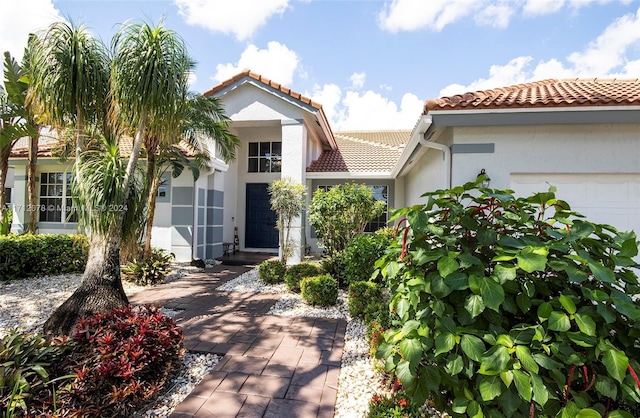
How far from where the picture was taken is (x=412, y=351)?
1.88m

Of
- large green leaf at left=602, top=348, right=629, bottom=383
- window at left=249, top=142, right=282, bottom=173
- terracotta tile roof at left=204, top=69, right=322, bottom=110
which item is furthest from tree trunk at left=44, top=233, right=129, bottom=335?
window at left=249, top=142, right=282, bottom=173

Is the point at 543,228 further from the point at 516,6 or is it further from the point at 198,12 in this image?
the point at 198,12

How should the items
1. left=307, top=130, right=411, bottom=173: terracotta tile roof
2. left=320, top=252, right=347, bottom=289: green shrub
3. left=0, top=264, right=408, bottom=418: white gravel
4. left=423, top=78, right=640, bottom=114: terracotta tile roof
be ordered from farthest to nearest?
left=307, top=130, right=411, bottom=173: terracotta tile roof < left=320, top=252, right=347, bottom=289: green shrub < left=423, top=78, right=640, bottom=114: terracotta tile roof < left=0, top=264, right=408, bottom=418: white gravel

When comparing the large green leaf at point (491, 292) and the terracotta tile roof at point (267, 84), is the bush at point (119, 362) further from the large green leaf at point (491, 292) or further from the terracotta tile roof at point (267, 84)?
the terracotta tile roof at point (267, 84)

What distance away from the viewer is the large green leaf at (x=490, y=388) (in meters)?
1.72

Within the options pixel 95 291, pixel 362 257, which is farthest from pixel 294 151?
pixel 95 291

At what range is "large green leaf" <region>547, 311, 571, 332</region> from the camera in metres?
1.69

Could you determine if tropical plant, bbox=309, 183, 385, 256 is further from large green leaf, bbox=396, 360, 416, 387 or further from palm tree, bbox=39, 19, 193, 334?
large green leaf, bbox=396, 360, 416, 387

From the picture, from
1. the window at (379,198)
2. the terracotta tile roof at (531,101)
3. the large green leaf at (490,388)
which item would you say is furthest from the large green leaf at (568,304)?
the window at (379,198)

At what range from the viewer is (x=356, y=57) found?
382 inches

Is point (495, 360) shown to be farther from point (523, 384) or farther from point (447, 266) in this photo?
point (447, 266)

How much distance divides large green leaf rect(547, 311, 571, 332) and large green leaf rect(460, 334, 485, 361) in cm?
40

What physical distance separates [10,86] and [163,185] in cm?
464

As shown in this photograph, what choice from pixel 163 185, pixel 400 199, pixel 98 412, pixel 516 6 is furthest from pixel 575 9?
pixel 163 185
